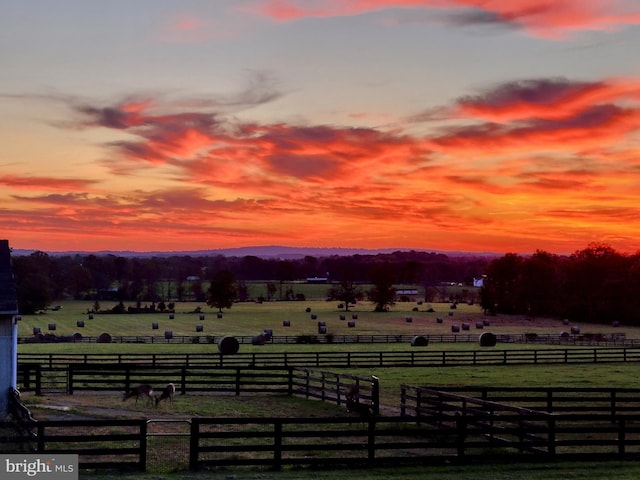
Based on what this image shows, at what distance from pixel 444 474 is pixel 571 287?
8707 cm

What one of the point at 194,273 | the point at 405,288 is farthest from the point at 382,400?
the point at 194,273

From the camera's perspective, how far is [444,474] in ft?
48.1

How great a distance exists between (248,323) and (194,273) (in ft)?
353

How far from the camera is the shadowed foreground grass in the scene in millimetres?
14156

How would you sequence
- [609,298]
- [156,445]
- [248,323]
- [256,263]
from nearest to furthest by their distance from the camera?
[156,445]
[248,323]
[609,298]
[256,263]

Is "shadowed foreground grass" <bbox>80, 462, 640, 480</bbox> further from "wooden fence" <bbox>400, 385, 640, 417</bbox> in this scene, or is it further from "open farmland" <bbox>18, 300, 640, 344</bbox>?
"open farmland" <bbox>18, 300, 640, 344</bbox>

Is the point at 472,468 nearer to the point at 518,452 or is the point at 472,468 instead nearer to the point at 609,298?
the point at 518,452

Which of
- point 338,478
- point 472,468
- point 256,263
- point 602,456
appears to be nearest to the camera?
point 338,478

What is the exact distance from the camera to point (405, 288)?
177 metres

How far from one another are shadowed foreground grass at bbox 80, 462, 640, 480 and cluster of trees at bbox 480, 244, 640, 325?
81691 millimetres

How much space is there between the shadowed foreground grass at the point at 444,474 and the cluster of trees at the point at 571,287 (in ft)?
268

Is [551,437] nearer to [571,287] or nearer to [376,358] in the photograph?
[376,358]

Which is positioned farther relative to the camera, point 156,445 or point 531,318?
point 531,318

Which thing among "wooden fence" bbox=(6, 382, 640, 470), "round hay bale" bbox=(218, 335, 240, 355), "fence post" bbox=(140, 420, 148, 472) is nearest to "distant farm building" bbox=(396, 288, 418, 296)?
"round hay bale" bbox=(218, 335, 240, 355)
